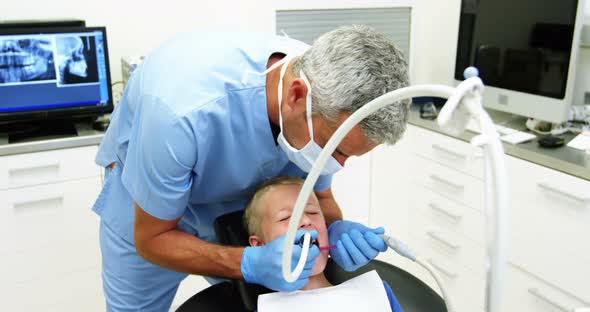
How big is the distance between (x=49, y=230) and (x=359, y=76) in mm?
1586

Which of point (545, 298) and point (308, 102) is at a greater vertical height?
point (308, 102)

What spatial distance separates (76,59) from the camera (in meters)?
1.97

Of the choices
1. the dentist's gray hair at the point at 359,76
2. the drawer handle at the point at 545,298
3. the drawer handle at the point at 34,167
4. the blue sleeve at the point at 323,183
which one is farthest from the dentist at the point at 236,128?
A: the drawer handle at the point at 545,298

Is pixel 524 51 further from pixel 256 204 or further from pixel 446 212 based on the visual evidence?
pixel 256 204

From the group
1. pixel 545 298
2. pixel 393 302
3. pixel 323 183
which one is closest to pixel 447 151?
pixel 545 298

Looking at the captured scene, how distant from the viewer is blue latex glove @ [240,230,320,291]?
42.5 inches

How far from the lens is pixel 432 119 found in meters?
2.51

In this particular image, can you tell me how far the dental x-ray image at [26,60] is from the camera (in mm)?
1862

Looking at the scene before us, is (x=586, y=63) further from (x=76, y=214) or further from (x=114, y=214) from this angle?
(x=76, y=214)

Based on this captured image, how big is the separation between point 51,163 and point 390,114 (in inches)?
58.0

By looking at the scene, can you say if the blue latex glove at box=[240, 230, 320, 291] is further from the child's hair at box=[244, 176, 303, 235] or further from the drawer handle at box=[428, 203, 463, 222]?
the drawer handle at box=[428, 203, 463, 222]

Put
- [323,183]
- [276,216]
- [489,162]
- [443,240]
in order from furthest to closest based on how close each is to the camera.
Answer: [443,240]
[323,183]
[276,216]
[489,162]

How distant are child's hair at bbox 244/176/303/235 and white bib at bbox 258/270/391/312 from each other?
0.18 metres

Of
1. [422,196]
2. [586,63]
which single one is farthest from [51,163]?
[586,63]
